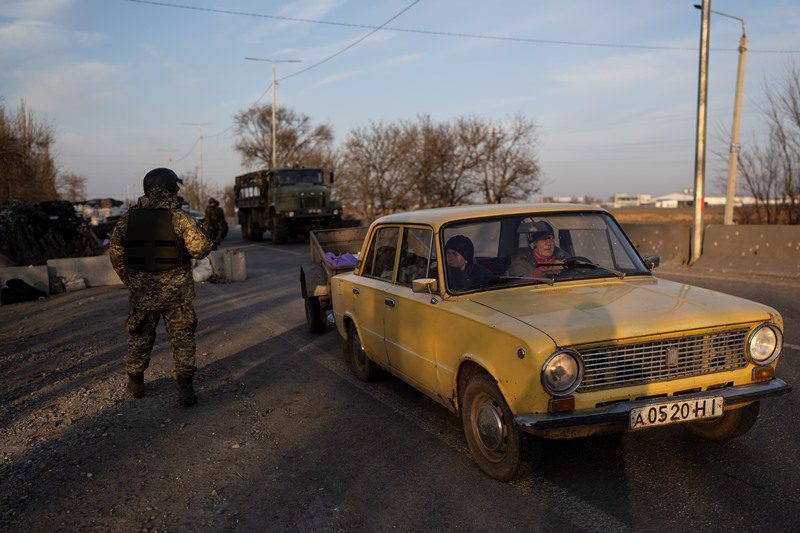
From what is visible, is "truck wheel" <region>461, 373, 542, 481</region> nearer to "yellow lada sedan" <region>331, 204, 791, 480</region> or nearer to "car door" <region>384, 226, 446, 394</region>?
"yellow lada sedan" <region>331, 204, 791, 480</region>

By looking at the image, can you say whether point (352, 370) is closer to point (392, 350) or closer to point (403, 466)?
point (392, 350)

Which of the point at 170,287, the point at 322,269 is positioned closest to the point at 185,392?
the point at 170,287

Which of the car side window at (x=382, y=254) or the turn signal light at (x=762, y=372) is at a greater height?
the car side window at (x=382, y=254)

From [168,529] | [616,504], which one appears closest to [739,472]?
[616,504]

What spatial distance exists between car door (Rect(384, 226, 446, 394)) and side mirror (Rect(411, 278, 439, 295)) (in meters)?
0.06

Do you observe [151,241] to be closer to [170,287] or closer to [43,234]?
[170,287]

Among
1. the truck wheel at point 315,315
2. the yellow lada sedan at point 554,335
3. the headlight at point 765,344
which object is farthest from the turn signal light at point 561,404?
the truck wheel at point 315,315

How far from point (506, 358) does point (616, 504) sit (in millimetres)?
912

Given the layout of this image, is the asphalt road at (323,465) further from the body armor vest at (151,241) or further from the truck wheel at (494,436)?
the body armor vest at (151,241)

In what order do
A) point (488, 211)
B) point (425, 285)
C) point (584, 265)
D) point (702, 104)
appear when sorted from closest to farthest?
point (425, 285) < point (584, 265) < point (488, 211) < point (702, 104)

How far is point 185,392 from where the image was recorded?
5.51m

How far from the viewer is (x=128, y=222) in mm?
5387

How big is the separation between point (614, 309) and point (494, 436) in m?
0.98

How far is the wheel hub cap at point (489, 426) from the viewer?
3742mm
